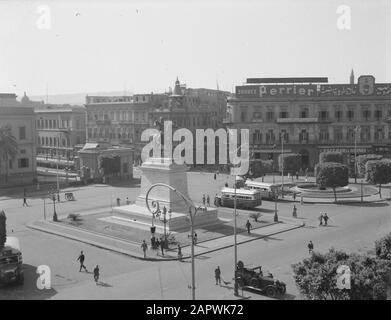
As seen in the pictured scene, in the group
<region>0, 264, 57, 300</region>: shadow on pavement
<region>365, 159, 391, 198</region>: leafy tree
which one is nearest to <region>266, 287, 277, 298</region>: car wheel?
<region>0, 264, 57, 300</region>: shadow on pavement

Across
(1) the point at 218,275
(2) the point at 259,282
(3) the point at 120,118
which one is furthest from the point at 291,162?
(2) the point at 259,282

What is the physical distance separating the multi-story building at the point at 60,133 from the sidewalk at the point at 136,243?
70.4 meters

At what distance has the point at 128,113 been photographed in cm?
11531

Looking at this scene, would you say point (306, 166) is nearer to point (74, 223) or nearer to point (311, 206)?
point (311, 206)

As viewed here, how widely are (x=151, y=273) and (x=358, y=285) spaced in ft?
45.0

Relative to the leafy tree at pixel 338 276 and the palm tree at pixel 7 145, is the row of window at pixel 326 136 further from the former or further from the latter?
the leafy tree at pixel 338 276

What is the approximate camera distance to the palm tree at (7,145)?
7675 cm

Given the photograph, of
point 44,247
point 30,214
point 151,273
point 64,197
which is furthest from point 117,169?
point 151,273

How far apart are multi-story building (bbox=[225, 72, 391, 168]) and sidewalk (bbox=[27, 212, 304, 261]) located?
144ft

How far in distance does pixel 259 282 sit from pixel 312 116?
6749 cm

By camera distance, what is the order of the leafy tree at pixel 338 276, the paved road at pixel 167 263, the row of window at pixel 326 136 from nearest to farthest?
the leafy tree at pixel 338 276, the paved road at pixel 167 263, the row of window at pixel 326 136

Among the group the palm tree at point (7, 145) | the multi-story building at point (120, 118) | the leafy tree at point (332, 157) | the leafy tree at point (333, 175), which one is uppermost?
the multi-story building at point (120, 118)

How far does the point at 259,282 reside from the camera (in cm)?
2998

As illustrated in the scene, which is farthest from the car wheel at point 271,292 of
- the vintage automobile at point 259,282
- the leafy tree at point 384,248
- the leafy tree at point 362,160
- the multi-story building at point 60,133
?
the multi-story building at point 60,133
